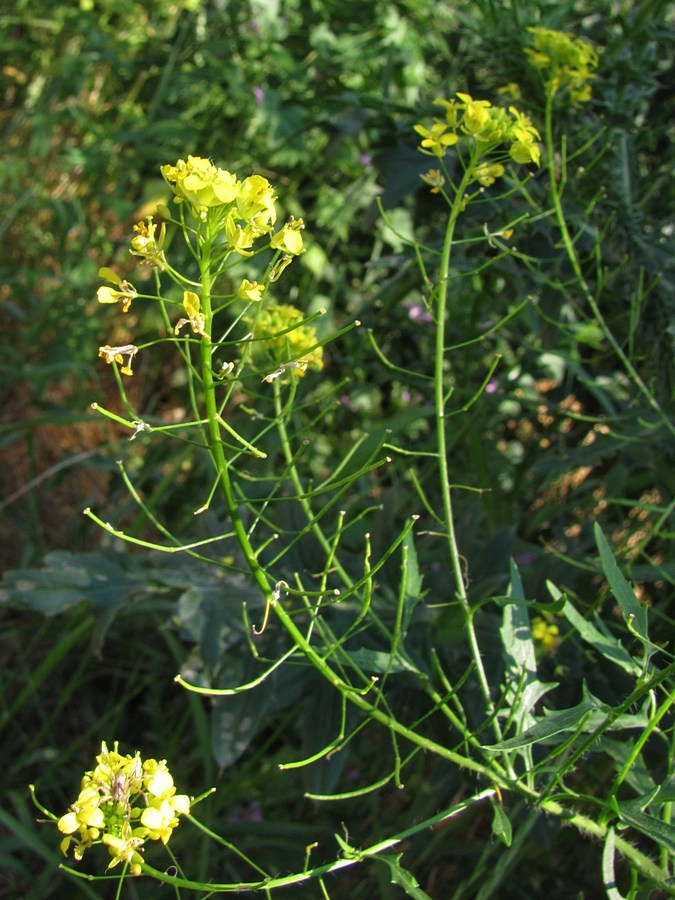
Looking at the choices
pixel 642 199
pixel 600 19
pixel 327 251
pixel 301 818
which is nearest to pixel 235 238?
pixel 642 199

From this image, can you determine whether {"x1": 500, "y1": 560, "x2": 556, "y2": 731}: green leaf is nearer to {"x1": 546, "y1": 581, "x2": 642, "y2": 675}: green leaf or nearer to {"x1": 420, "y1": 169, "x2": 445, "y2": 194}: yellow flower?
{"x1": 546, "y1": 581, "x2": 642, "y2": 675}: green leaf

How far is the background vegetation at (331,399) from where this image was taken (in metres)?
1.07

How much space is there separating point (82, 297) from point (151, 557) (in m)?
0.95

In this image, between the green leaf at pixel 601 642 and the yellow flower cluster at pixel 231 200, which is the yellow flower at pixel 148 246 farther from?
the green leaf at pixel 601 642

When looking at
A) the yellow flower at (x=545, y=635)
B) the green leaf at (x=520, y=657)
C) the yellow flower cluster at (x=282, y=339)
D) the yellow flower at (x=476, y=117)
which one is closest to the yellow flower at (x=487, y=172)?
the yellow flower at (x=476, y=117)

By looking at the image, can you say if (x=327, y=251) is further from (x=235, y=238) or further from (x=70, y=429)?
(x=235, y=238)

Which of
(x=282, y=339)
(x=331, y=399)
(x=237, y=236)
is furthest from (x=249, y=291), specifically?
(x=331, y=399)

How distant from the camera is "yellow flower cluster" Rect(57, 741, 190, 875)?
538mm

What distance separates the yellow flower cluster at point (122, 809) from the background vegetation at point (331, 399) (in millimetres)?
284

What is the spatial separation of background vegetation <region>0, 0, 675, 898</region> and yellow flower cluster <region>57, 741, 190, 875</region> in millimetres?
284

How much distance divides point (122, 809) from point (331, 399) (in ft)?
3.72

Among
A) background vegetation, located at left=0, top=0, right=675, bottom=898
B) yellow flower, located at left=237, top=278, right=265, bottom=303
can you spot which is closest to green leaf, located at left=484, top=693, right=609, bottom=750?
background vegetation, located at left=0, top=0, right=675, bottom=898

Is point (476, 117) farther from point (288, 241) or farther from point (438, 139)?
point (288, 241)

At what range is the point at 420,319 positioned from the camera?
1896 mm
